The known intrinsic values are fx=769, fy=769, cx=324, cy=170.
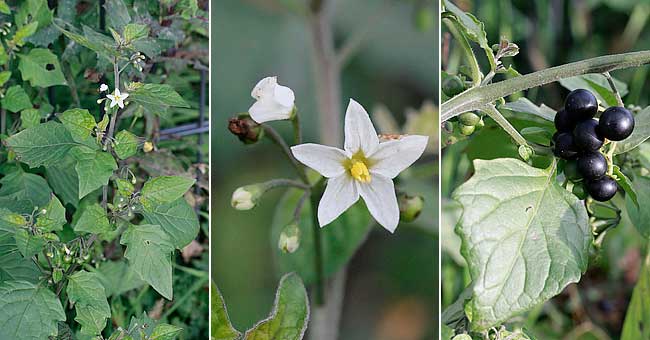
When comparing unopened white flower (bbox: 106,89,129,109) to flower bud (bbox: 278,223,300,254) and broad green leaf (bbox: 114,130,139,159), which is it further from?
flower bud (bbox: 278,223,300,254)

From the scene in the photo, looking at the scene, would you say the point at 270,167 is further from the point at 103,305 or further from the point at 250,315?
the point at 103,305

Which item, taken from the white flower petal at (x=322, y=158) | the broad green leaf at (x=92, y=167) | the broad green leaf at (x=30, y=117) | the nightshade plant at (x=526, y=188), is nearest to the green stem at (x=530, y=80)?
the nightshade plant at (x=526, y=188)

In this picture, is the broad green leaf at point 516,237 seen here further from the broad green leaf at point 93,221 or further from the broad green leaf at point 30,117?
the broad green leaf at point 30,117

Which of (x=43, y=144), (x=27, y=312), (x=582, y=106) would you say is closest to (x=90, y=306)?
(x=27, y=312)

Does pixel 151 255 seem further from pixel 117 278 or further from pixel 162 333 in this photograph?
pixel 117 278

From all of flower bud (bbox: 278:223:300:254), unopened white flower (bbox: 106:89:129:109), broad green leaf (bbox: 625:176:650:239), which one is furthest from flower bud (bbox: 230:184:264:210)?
broad green leaf (bbox: 625:176:650:239)

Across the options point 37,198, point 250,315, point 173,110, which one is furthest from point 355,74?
point 37,198
